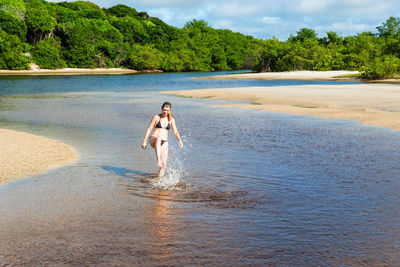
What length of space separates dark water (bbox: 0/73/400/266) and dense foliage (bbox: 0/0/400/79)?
48.4 meters

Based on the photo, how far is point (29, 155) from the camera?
1180 centimetres

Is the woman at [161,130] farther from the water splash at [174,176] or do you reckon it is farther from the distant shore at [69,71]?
the distant shore at [69,71]

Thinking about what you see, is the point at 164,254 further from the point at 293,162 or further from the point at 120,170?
the point at 293,162

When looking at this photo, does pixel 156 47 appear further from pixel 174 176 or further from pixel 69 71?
pixel 174 176

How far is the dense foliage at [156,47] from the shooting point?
283 ft

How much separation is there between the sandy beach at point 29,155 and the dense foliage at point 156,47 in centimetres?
5055

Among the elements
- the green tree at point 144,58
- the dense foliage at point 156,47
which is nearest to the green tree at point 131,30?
the dense foliage at point 156,47

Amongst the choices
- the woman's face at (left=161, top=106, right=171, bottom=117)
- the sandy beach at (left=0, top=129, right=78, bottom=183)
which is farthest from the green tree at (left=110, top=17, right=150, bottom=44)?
the woman's face at (left=161, top=106, right=171, bottom=117)

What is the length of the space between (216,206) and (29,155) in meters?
6.66

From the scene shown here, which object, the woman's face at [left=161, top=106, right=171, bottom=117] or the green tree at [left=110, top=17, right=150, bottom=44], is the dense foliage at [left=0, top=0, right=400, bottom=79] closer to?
the green tree at [left=110, top=17, right=150, bottom=44]

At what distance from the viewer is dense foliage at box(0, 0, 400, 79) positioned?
86.2 m

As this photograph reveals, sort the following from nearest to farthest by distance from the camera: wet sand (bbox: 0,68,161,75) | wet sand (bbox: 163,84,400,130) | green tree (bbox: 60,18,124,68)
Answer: wet sand (bbox: 163,84,400,130) → wet sand (bbox: 0,68,161,75) → green tree (bbox: 60,18,124,68)

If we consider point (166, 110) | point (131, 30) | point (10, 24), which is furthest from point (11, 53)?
point (166, 110)

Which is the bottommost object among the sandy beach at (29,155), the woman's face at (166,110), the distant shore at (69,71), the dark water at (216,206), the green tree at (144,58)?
the dark water at (216,206)
